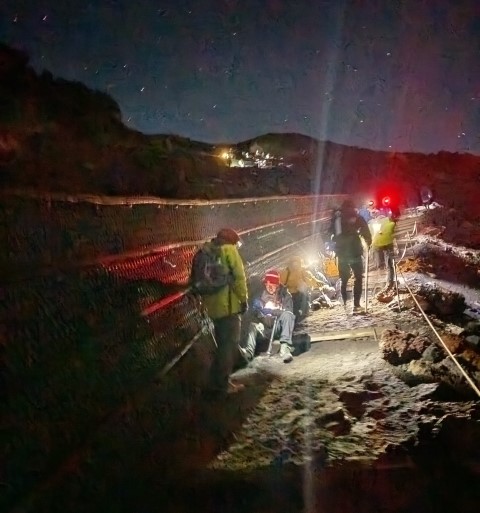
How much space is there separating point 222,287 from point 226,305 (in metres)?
0.22

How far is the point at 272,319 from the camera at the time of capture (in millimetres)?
8188

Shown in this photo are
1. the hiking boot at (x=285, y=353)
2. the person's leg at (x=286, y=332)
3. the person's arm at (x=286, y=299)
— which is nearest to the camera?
the hiking boot at (x=285, y=353)

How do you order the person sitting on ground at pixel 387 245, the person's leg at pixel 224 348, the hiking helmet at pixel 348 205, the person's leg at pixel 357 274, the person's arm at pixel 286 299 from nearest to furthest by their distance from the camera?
the person's leg at pixel 224 348
the person's arm at pixel 286 299
the hiking helmet at pixel 348 205
the person's leg at pixel 357 274
the person sitting on ground at pixel 387 245

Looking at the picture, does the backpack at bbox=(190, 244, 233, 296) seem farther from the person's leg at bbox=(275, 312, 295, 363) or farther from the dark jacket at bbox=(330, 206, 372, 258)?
the dark jacket at bbox=(330, 206, 372, 258)

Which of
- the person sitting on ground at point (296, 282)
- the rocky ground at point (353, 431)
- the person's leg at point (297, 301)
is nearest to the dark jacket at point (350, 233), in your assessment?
the person sitting on ground at point (296, 282)

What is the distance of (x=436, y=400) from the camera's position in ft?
17.7

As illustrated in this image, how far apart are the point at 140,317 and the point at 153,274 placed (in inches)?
26.4

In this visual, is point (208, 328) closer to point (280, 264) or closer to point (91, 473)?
point (91, 473)

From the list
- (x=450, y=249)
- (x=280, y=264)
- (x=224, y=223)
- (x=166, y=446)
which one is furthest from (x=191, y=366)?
(x=450, y=249)

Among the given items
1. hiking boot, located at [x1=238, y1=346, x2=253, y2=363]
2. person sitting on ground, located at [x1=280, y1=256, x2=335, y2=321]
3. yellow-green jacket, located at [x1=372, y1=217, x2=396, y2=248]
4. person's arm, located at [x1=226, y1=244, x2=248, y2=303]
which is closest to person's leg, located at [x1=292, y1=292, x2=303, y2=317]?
person sitting on ground, located at [x1=280, y1=256, x2=335, y2=321]

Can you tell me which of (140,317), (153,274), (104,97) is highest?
(104,97)

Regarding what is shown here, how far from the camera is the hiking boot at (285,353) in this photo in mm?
7527

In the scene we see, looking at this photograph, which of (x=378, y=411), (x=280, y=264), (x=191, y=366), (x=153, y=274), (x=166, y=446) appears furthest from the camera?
(x=280, y=264)

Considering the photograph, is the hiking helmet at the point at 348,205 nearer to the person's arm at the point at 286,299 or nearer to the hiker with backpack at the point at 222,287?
the person's arm at the point at 286,299
